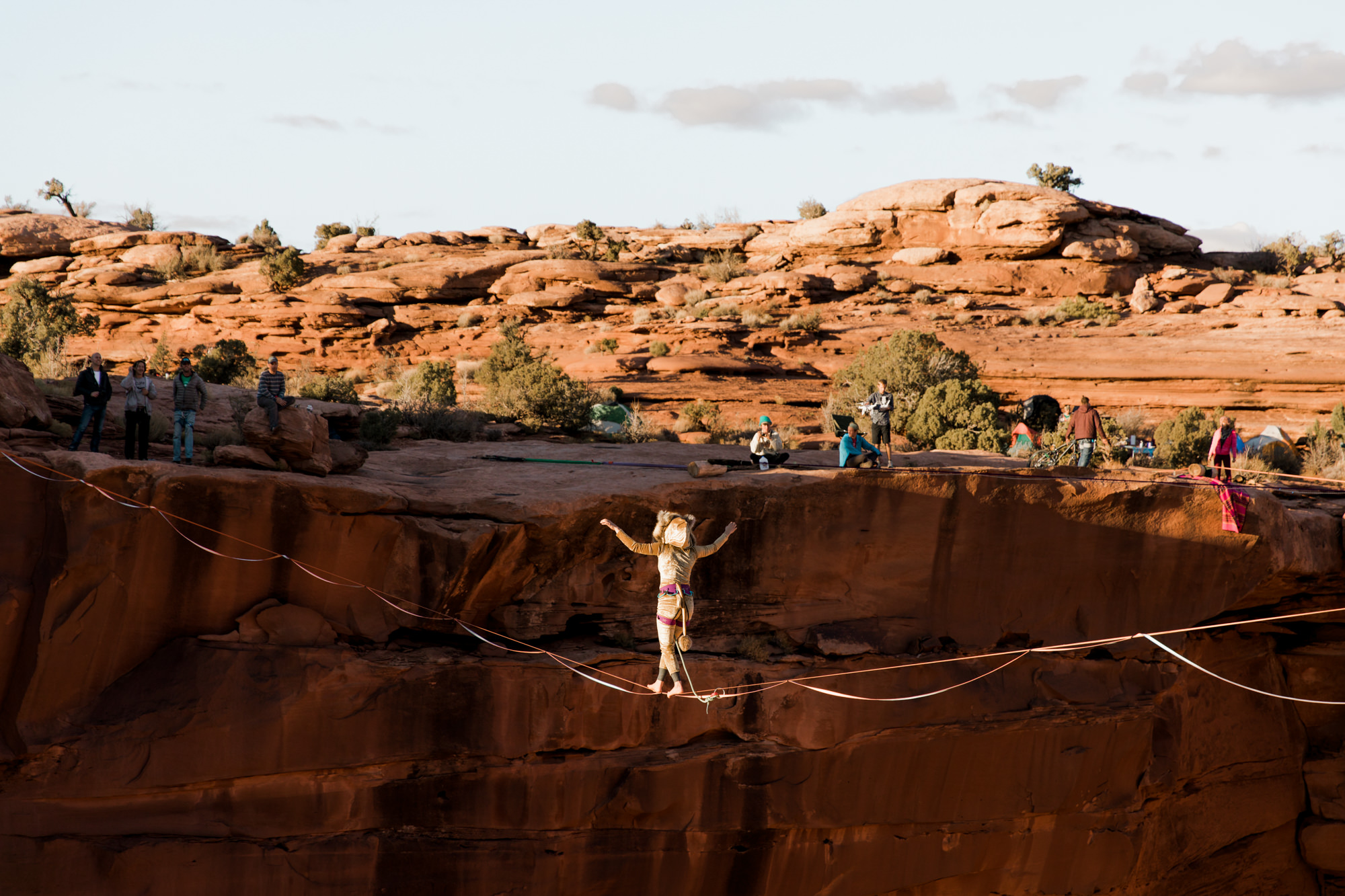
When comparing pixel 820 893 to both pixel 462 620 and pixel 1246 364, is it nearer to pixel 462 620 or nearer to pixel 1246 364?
pixel 462 620

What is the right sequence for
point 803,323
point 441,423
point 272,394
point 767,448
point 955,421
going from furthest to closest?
point 803,323
point 955,421
point 441,423
point 767,448
point 272,394

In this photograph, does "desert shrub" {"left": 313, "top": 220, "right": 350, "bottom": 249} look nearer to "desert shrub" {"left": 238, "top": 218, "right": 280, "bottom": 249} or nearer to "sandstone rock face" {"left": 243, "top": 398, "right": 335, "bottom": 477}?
"desert shrub" {"left": 238, "top": 218, "right": 280, "bottom": 249}

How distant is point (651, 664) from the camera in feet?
A: 40.4

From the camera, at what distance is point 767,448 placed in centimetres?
1408

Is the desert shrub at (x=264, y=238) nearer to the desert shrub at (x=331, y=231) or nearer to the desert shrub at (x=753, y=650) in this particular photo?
the desert shrub at (x=331, y=231)

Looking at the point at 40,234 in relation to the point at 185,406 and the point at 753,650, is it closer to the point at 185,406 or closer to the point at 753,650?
the point at 185,406

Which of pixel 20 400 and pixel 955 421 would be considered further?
pixel 955 421

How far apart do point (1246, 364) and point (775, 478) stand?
20.6 metres

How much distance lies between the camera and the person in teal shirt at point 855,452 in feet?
44.2

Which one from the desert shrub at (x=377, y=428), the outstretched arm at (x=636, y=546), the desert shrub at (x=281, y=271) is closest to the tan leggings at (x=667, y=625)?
the outstretched arm at (x=636, y=546)

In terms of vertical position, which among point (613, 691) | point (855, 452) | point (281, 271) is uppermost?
point (281, 271)

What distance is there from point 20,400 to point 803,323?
23047mm

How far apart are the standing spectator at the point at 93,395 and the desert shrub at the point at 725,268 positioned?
26465mm

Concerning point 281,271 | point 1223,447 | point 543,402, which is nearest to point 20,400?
point 543,402
